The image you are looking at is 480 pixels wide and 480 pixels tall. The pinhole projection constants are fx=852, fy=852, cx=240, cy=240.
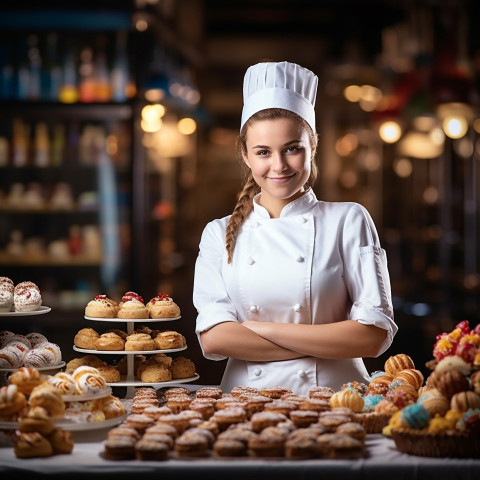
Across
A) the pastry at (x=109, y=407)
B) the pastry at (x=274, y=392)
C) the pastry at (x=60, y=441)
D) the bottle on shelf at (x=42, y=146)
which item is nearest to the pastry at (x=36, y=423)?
the pastry at (x=60, y=441)

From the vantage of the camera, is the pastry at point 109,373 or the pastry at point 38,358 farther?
the pastry at point 109,373

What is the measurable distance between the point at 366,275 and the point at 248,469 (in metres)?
0.79

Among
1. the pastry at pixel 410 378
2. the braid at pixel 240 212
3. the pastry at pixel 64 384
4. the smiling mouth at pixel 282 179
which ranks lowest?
the pastry at pixel 410 378

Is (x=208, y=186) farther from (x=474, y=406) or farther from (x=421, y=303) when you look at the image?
(x=474, y=406)

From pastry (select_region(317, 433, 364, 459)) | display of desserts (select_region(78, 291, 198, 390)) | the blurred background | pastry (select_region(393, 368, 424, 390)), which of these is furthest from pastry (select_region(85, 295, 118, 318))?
the blurred background

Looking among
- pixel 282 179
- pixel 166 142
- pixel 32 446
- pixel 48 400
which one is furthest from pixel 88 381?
pixel 166 142

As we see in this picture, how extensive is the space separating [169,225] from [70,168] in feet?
5.17

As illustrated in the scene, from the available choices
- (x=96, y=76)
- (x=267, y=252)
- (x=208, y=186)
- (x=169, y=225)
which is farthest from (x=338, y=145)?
(x=267, y=252)

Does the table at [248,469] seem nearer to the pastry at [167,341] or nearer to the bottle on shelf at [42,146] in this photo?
the pastry at [167,341]

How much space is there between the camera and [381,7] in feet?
38.9

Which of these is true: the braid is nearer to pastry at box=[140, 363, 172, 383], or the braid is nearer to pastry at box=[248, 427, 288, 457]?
pastry at box=[140, 363, 172, 383]

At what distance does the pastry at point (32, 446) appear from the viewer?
5.49 feet

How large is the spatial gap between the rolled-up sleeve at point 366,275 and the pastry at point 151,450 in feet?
2.41

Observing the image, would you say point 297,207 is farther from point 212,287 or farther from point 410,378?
point 410,378
